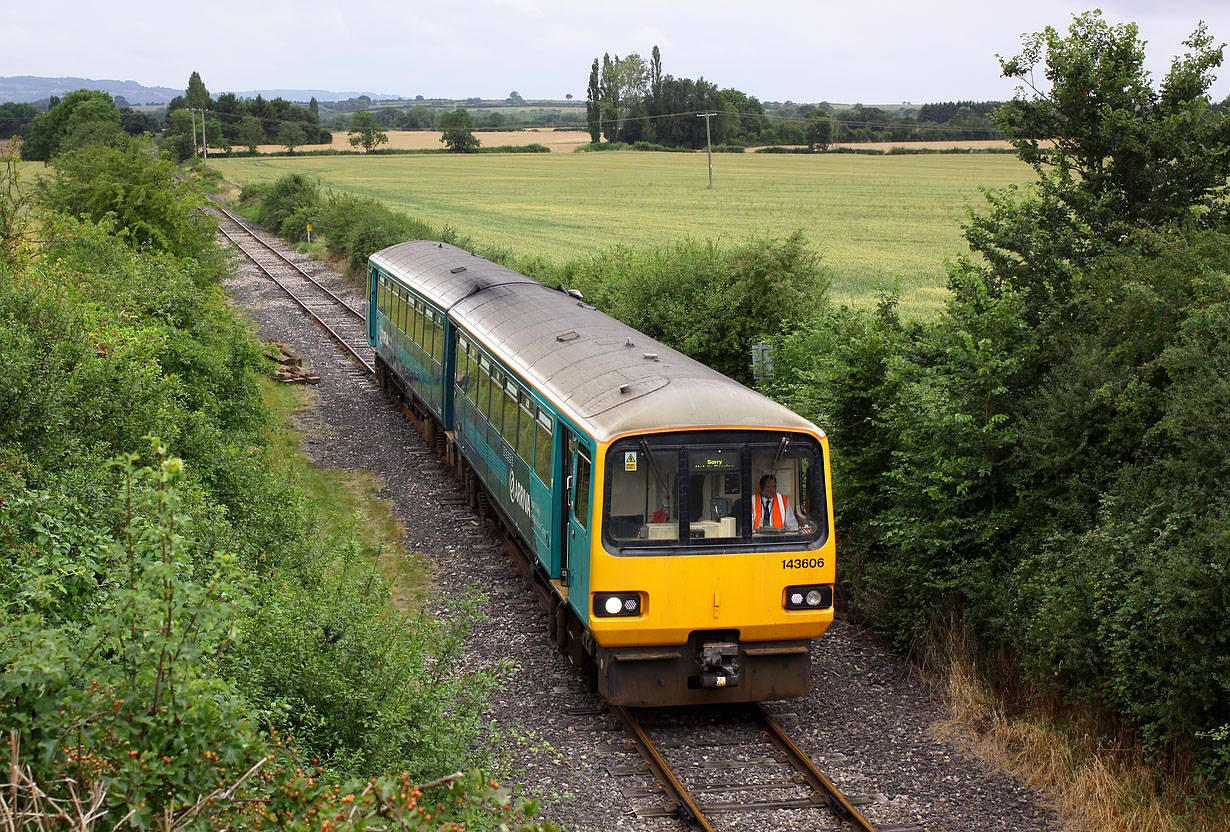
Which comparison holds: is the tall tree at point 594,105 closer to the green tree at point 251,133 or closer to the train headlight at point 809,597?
the green tree at point 251,133

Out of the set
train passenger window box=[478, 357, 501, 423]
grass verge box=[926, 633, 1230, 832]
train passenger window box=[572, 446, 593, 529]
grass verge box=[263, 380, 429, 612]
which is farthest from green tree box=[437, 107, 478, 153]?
grass verge box=[926, 633, 1230, 832]

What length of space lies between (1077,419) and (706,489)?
11.3ft

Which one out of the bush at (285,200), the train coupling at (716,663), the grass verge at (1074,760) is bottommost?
the grass verge at (1074,760)

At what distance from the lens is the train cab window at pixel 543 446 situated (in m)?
9.90

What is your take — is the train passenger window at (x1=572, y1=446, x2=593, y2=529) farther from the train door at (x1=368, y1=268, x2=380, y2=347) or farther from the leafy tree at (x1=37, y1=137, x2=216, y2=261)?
the leafy tree at (x1=37, y1=137, x2=216, y2=261)

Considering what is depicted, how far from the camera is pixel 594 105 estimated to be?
125 m

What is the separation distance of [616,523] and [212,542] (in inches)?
125

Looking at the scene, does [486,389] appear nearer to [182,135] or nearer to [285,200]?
[285,200]

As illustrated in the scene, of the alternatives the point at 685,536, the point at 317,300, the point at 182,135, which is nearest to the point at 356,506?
the point at 685,536

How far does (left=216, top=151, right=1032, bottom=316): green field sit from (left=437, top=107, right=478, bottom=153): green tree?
6015mm

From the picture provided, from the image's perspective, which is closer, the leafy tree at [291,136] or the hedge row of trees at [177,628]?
the hedge row of trees at [177,628]

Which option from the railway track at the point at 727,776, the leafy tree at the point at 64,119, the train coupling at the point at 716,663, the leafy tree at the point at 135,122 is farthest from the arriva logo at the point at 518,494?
the leafy tree at the point at 135,122

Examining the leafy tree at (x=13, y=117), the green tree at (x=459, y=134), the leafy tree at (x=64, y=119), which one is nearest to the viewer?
the leafy tree at (x=64, y=119)

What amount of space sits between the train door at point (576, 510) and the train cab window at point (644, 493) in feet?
0.70
